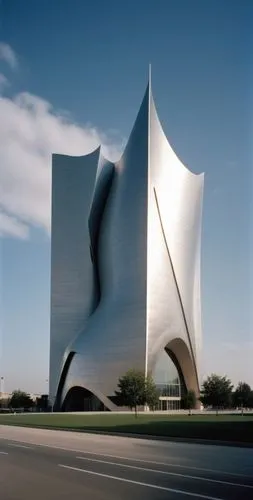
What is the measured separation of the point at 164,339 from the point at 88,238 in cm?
1609

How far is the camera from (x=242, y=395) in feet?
189

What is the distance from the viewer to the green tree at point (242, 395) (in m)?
57.5

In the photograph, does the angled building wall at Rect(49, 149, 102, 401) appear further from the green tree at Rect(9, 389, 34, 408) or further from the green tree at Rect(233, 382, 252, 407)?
the green tree at Rect(233, 382, 252, 407)

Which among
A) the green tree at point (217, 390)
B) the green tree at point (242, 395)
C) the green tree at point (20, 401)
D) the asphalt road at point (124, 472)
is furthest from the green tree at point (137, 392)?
the asphalt road at point (124, 472)

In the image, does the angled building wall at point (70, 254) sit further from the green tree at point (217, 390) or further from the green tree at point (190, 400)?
the green tree at point (217, 390)

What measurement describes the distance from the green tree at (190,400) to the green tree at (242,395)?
7140mm

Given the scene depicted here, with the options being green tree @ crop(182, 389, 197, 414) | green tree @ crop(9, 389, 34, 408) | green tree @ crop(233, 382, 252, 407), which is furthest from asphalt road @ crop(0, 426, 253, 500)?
green tree @ crop(9, 389, 34, 408)

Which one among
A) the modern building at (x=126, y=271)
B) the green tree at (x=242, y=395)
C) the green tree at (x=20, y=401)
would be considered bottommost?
the green tree at (x=20, y=401)

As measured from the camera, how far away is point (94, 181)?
71625mm

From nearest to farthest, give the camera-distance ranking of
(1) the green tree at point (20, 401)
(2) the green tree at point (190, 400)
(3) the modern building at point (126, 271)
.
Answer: (2) the green tree at point (190, 400) → (3) the modern building at point (126, 271) → (1) the green tree at point (20, 401)

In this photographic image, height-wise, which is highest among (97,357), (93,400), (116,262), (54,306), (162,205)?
(162,205)

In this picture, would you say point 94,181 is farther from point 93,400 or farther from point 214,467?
point 214,467

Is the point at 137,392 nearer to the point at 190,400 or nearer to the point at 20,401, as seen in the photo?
the point at 190,400

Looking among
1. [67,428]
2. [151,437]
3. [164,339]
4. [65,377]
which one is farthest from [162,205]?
[151,437]
